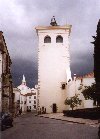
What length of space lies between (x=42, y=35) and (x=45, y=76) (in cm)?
949

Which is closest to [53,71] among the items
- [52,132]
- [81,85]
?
[81,85]

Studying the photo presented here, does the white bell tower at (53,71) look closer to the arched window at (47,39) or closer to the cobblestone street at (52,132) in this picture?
the arched window at (47,39)

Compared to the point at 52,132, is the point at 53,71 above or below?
above

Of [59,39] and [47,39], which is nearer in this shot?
[47,39]

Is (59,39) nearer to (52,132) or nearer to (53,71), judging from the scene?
(53,71)

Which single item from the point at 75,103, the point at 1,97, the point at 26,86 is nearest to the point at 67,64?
the point at 75,103

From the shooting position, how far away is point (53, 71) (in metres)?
70.1

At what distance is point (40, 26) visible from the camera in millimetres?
73062

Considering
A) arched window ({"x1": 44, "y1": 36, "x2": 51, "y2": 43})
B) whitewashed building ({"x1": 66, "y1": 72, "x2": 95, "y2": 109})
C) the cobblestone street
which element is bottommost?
the cobblestone street

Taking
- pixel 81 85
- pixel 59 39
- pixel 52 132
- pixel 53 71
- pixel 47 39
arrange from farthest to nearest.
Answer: pixel 59 39
pixel 47 39
pixel 53 71
pixel 81 85
pixel 52 132

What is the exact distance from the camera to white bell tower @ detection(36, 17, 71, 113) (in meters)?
69.6

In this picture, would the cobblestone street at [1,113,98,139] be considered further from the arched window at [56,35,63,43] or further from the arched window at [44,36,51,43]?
the arched window at [56,35,63,43]

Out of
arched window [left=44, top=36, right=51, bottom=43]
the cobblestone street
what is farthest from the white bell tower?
the cobblestone street

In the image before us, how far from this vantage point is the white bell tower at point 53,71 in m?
69.6
